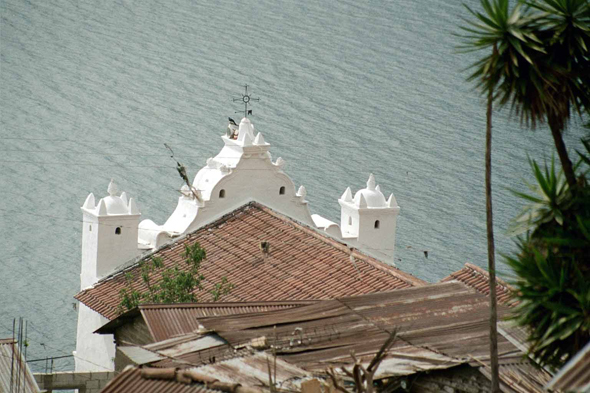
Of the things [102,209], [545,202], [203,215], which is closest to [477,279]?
[203,215]

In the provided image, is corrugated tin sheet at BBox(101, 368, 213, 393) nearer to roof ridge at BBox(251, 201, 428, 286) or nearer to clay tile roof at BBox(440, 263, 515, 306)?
roof ridge at BBox(251, 201, 428, 286)

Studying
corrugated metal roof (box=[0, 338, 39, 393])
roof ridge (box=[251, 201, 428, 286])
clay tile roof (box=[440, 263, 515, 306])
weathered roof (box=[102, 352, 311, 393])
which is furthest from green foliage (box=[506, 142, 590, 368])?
clay tile roof (box=[440, 263, 515, 306])

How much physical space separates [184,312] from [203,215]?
1118 centimetres

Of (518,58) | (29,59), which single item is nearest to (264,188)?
(518,58)

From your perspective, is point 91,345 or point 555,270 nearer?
point 555,270

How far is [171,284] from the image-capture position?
26516 millimetres

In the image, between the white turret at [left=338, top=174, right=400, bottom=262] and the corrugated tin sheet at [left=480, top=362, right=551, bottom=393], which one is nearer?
the corrugated tin sheet at [left=480, top=362, right=551, bottom=393]

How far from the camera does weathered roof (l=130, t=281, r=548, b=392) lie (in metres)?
16.1

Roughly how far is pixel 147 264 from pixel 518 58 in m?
15.5

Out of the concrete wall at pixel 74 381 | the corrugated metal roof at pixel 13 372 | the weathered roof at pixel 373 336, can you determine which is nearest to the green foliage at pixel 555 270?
the weathered roof at pixel 373 336

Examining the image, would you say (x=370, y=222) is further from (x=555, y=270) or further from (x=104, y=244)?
(x=555, y=270)

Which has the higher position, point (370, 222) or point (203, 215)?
point (370, 222)

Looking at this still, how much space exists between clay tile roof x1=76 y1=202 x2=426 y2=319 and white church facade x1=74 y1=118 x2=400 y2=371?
36 centimetres

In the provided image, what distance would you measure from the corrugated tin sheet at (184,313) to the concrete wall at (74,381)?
3.57 m
